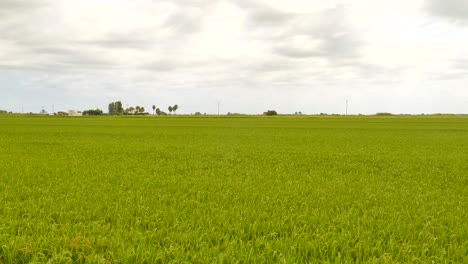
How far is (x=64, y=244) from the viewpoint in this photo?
5289mm

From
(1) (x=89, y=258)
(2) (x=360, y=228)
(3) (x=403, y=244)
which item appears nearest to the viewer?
(1) (x=89, y=258)

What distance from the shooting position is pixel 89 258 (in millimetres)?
4812

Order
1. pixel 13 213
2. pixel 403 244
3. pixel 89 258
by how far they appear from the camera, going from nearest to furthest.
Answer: pixel 89 258 < pixel 403 244 < pixel 13 213

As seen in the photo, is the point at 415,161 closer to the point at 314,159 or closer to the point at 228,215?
the point at 314,159

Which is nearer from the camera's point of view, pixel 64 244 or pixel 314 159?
pixel 64 244

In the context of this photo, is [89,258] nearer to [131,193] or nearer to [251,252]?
[251,252]

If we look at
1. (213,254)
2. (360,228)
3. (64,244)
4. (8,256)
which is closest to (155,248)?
(213,254)

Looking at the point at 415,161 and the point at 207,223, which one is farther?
the point at 415,161

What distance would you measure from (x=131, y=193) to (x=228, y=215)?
3.44 m

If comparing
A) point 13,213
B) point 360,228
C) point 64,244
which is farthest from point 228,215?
point 13,213

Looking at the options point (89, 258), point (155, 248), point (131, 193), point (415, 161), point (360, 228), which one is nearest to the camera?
point (89, 258)

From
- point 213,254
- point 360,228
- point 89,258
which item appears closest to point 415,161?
point 360,228

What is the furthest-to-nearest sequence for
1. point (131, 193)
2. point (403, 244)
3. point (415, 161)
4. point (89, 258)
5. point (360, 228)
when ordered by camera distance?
point (415, 161) → point (131, 193) → point (360, 228) → point (403, 244) → point (89, 258)

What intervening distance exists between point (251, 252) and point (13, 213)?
534cm
